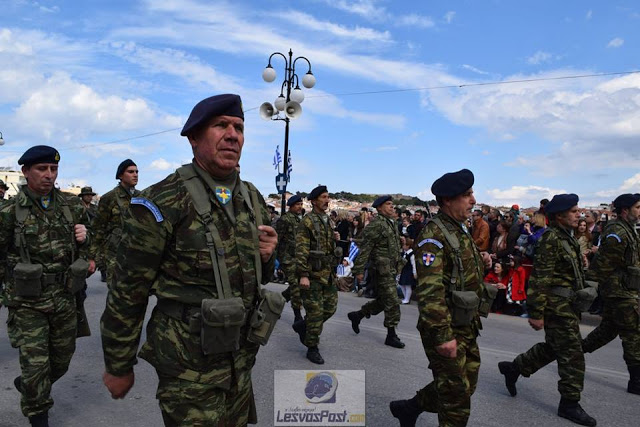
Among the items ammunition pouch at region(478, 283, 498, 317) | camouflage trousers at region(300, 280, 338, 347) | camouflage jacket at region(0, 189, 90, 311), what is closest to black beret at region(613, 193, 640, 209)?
ammunition pouch at region(478, 283, 498, 317)

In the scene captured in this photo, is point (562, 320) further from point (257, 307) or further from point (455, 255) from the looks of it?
point (257, 307)

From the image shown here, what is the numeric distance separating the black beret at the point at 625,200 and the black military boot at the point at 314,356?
13.0 ft

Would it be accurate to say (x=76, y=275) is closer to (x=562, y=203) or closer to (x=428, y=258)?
(x=428, y=258)

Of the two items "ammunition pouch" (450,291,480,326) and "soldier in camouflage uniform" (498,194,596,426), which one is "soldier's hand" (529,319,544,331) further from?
"ammunition pouch" (450,291,480,326)

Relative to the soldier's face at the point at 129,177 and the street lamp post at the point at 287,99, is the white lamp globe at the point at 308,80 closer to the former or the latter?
the street lamp post at the point at 287,99

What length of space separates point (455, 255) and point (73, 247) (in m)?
3.41

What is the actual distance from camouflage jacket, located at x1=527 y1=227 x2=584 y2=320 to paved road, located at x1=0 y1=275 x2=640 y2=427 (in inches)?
39.8

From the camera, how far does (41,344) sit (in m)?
4.31

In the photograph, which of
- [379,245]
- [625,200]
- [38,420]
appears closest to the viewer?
[38,420]

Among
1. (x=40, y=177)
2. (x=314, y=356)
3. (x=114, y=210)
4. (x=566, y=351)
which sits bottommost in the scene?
(x=314, y=356)

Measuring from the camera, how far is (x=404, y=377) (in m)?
5.86

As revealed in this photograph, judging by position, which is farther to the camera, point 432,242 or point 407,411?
point 407,411

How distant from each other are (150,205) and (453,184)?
2.41 metres

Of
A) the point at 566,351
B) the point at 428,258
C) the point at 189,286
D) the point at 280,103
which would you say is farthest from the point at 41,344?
the point at 280,103
